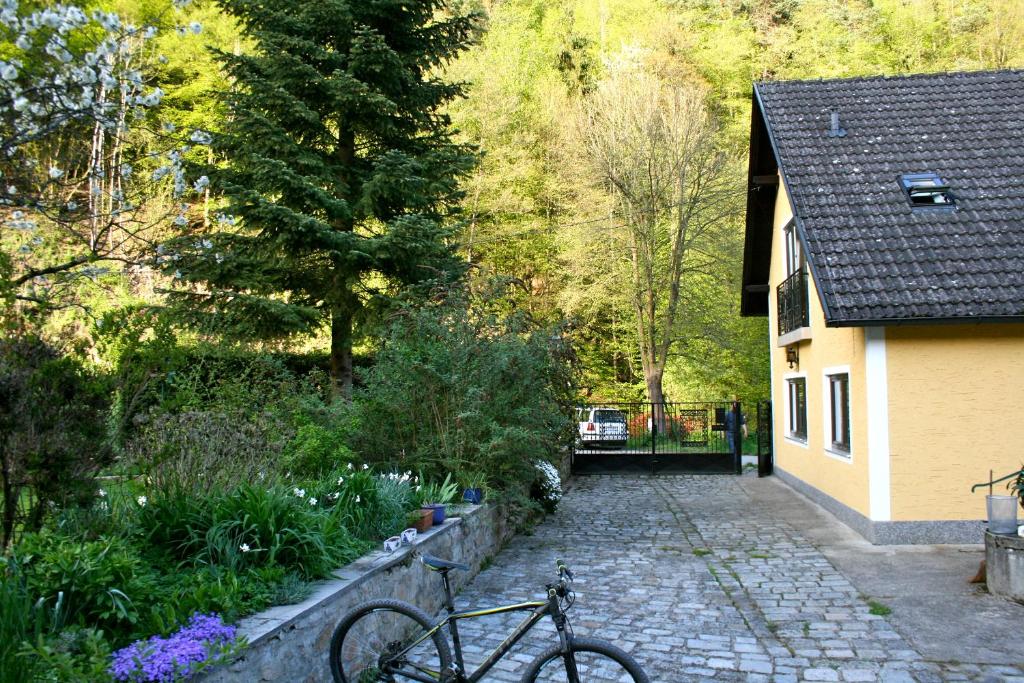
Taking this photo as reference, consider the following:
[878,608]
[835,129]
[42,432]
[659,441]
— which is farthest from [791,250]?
[42,432]

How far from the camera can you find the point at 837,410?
11.6m

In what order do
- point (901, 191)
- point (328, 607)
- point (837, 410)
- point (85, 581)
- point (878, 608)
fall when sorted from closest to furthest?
point (85, 581) → point (328, 607) → point (878, 608) → point (901, 191) → point (837, 410)

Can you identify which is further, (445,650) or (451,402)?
(451,402)

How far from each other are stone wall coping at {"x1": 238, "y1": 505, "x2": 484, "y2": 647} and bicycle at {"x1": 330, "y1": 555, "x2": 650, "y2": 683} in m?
0.23

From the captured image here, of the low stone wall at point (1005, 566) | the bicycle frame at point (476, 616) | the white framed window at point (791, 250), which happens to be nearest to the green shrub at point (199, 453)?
the bicycle frame at point (476, 616)

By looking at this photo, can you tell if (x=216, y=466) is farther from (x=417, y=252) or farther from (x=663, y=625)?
(x=417, y=252)

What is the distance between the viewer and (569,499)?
13844 millimetres

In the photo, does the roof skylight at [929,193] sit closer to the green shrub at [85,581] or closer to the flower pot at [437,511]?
the flower pot at [437,511]

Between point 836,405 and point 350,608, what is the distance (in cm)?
915

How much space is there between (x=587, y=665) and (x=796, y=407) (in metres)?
12.3

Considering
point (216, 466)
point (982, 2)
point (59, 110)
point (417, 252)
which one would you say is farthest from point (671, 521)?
point (982, 2)

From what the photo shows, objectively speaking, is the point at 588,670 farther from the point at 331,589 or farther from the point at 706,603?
the point at 706,603

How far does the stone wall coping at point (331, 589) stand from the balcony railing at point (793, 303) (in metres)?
8.66

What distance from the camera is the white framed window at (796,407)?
561 inches
